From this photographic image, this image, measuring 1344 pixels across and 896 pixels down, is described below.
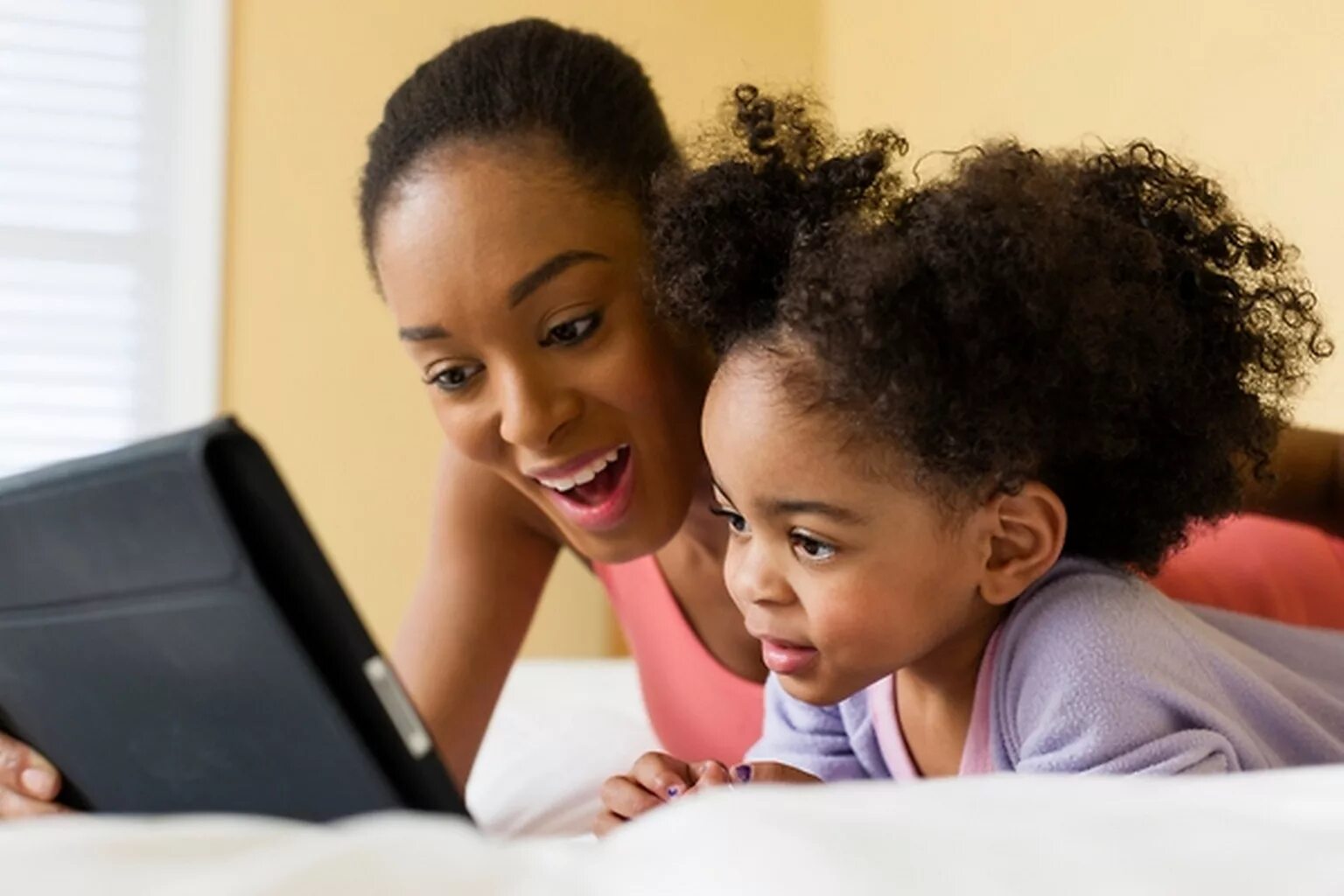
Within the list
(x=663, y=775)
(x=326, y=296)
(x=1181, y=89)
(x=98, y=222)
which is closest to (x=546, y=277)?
(x=663, y=775)

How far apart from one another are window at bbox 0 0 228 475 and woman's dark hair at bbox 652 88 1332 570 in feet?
6.19

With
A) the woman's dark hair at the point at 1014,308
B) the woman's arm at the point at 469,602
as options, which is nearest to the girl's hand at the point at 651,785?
the woman's dark hair at the point at 1014,308

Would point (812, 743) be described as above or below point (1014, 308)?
below

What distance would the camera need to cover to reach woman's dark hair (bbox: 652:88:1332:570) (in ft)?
2.83

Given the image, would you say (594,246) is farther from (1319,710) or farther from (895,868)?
(895,868)

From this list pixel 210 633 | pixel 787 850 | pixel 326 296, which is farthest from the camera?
pixel 326 296

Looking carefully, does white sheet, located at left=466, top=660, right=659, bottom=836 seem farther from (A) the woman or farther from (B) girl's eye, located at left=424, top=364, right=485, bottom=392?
(B) girl's eye, located at left=424, top=364, right=485, bottom=392

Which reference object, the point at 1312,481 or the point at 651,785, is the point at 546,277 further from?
the point at 1312,481

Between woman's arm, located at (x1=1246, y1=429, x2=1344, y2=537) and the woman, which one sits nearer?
the woman

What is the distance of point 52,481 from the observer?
1.86 ft

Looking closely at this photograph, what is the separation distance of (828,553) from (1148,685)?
7.7 inches

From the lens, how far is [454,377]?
1155 mm

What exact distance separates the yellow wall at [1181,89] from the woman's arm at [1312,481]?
103 millimetres

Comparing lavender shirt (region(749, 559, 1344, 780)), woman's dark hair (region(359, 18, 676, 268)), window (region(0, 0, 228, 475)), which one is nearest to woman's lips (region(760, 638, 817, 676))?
lavender shirt (region(749, 559, 1344, 780))
